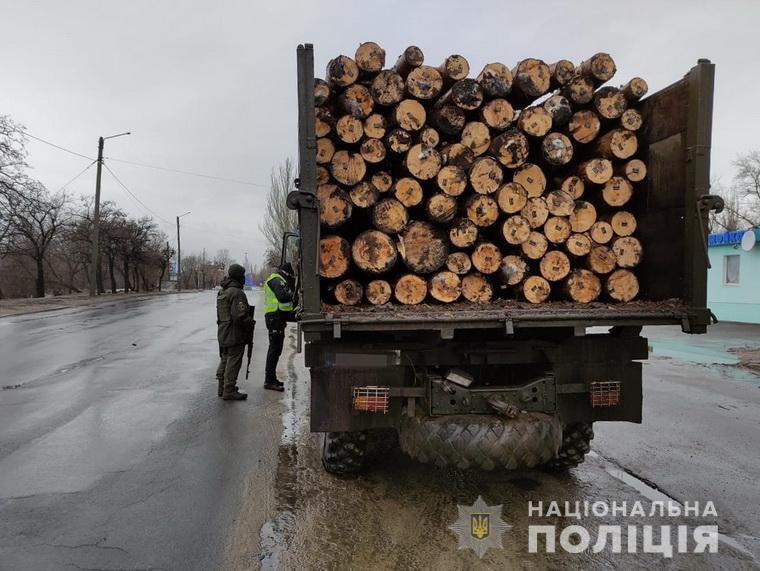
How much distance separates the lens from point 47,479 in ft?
12.3

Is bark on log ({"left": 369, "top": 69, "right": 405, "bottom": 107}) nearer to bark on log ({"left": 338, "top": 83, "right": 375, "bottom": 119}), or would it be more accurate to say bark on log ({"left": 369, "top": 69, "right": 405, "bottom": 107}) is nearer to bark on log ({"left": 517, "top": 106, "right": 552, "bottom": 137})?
bark on log ({"left": 338, "top": 83, "right": 375, "bottom": 119})

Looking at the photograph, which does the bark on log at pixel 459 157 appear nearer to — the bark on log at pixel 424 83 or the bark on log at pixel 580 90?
the bark on log at pixel 424 83

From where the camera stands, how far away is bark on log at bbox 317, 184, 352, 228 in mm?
3295

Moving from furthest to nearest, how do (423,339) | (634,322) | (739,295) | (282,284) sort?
(739,295) < (282,284) < (423,339) < (634,322)

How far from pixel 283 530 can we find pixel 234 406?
311cm

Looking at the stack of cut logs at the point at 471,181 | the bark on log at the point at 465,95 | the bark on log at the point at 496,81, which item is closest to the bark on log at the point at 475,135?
the stack of cut logs at the point at 471,181

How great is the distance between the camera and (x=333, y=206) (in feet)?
10.9

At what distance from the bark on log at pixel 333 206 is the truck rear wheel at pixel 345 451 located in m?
1.59

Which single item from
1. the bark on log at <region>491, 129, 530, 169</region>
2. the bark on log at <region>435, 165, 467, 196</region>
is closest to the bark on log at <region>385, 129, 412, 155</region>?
the bark on log at <region>435, 165, 467, 196</region>

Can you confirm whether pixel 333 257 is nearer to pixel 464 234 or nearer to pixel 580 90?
pixel 464 234

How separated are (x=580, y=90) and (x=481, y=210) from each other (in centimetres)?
123

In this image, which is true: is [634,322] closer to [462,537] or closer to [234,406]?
[462,537]

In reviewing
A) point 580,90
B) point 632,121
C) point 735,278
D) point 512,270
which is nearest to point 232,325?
point 512,270

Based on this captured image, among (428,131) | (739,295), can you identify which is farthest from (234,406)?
(739,295)
